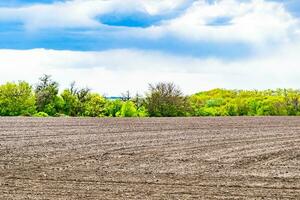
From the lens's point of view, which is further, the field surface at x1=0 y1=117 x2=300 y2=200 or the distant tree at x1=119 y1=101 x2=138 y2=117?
the distant tree at x1=119 y1=101 x2=138 y2=117

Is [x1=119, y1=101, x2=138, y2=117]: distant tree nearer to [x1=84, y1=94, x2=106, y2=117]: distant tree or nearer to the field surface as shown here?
[x1=84, y1=94, x2=106, y2=117]: distant tree

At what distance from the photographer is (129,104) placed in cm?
5859

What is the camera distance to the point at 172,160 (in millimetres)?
17625

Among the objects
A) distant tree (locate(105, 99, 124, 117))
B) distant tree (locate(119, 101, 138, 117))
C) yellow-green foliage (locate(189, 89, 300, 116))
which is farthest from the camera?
distant tree (locate(105, 99, 124, 117))

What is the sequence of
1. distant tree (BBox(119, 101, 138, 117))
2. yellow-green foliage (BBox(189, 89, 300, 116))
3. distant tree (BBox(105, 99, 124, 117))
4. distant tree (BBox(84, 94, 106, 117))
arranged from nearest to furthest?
distant tree (BBox(119, 101, 138, 117)) < yellow-green foliage (BBox(189, 89, 300, 116)) < distant tree (BBox(84, 94, 106, 117)) < distant tree (BBox(105, 99, 124, 117))

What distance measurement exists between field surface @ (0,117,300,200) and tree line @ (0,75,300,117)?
29678mm

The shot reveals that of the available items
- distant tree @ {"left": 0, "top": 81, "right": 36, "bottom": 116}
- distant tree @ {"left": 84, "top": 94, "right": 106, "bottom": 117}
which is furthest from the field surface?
distant tree @ {"left": 84, "top": 94, "right": 106, "bottom": 117}

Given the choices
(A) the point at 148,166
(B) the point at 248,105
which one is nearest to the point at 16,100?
(B) the point at 248,105

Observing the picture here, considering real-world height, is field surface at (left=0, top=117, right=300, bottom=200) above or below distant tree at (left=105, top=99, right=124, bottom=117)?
below

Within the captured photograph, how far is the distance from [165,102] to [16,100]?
1355 centimetres

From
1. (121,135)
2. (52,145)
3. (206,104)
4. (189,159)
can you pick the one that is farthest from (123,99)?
(189,159)

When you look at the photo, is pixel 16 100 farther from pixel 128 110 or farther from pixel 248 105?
pixel 248 105

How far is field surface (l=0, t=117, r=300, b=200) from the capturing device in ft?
40.7

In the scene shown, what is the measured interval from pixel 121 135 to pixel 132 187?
13679 millimetres
